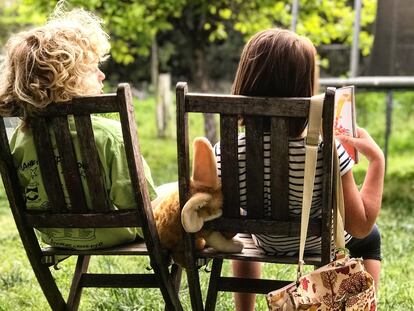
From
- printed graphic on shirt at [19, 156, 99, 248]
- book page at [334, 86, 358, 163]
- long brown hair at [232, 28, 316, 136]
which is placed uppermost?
long brown hair at [232, 28, 316, 136]

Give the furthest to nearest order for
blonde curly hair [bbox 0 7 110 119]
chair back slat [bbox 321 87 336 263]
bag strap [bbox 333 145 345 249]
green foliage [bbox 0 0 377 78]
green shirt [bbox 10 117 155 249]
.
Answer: green foliage [bbox 0 0 377 78]
green shirt [bbox 10 117 155 249]
blonde curly hair [bbox 0 7 110 119]
bag strap [bbox 333 145 345 249]
chair back slat [bbox 321 87 336 263]

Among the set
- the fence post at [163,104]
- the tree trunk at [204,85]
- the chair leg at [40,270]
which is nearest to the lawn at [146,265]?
the chair leg at [40,270]

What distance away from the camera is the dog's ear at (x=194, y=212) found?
2295 millimetres

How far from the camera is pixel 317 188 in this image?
2295 millimetres

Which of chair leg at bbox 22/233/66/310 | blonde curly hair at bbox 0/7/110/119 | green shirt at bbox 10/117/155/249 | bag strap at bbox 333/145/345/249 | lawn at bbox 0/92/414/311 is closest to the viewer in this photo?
bag strap at bbox 333/145/345/249

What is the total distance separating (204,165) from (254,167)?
18 centimetres

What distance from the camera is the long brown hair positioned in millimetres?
2297

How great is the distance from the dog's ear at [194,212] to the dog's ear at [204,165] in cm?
5

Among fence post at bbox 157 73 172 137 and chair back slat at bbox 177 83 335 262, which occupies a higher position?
chair back slat at bbox 177 83 335 262

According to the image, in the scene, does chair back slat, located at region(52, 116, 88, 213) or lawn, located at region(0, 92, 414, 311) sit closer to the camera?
chair back slat, located at region(52, 116, 88, 213)

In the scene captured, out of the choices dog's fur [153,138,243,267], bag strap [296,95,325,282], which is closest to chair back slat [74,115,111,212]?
dog's fur [153,138,243,267]

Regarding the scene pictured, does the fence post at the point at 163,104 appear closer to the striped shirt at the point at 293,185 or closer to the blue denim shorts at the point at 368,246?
the blue denim shorts at the point at 368,246

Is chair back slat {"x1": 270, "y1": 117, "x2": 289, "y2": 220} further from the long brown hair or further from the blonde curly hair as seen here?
the blonde curly hair

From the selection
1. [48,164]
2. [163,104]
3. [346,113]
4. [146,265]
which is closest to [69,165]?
[48,164]
